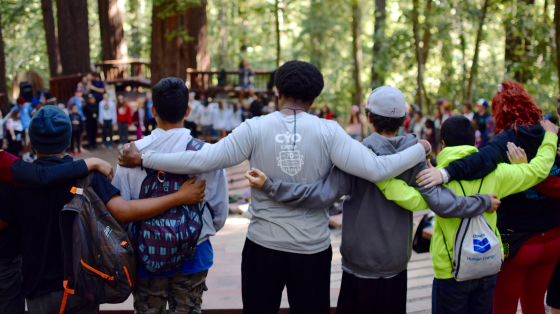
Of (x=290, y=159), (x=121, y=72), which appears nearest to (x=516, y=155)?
(x=290, y=159)

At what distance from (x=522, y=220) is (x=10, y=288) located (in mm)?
3100

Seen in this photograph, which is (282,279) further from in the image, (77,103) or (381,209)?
(77,103)

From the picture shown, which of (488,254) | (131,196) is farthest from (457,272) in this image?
(131,196)

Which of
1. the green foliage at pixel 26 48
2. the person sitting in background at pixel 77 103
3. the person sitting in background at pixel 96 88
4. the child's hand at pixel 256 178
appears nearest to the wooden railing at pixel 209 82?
the person sitting in background at pixel 96 88

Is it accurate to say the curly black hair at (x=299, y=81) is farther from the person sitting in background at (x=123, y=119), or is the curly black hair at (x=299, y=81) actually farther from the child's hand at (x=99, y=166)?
the person sitting in background at (x=123, y=119)

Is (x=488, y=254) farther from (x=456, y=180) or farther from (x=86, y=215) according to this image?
(x=86, y=215)

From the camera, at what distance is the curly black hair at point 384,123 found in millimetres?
2488

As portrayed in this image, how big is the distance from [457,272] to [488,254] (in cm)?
20

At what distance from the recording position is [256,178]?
229cm

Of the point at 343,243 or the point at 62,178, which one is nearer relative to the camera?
the point at 62,178

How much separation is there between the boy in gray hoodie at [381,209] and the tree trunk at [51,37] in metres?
19.8

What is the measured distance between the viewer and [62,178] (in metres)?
2.18

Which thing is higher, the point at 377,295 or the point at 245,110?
the point at 245,110

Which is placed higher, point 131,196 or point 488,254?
point 131,196
